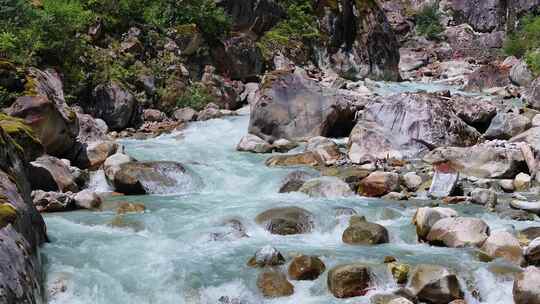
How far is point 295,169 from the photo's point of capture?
1447 centimetres

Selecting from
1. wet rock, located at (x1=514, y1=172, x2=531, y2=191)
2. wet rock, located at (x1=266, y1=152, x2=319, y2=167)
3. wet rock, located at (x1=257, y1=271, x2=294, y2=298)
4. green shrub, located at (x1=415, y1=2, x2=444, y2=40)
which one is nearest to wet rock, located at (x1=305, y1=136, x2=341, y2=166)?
wet rock, located at (x1=266, y1=152, x2=319, y2=167)

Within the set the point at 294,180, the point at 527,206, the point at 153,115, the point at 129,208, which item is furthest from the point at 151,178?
the point at 153,115

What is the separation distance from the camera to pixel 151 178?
13.1 m

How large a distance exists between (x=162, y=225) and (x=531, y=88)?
53.1ft

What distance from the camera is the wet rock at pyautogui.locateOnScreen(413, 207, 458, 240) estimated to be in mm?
9836

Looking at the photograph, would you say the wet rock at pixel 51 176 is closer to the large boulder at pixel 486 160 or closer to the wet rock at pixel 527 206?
the large boulder at pixel 486 160

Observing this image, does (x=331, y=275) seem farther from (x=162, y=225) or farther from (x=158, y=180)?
(x=158, y=180)

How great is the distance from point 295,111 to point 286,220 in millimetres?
8277

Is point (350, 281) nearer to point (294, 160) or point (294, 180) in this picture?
point (294, 180)

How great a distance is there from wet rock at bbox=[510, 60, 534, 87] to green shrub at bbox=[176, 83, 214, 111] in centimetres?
1439

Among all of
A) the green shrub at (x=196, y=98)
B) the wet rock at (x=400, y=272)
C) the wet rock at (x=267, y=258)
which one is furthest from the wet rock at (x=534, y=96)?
the wet rock at (x=267, y=258)

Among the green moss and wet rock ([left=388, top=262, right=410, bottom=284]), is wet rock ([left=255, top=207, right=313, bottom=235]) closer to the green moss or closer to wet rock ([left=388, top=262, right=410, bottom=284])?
wet rock ([left=388, top=262, right=410, bottom=284])

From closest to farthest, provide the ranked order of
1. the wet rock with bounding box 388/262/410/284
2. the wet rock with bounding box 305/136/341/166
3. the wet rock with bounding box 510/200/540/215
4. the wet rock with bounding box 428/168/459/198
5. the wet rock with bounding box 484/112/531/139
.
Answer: the wet rock with bounding box 388/262/410/284 < the wet rock with bounding box 510/200/540/215 < the wet rock with bounding box 428/168/459/198 < the wet rock with bounding box 305/136/341/166 < the wet rock with bounding box 484/112/531/139

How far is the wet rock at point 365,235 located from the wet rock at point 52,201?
516 centimetres
